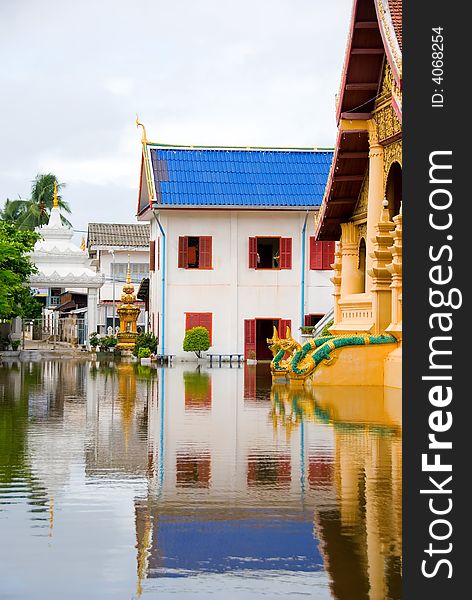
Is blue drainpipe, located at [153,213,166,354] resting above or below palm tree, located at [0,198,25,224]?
below

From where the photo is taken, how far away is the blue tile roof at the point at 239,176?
41719 millimetres

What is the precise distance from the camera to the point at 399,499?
10070 millimetres

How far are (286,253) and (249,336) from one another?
3250 millimetres

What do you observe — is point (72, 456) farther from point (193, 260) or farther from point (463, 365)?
point (193, 260)

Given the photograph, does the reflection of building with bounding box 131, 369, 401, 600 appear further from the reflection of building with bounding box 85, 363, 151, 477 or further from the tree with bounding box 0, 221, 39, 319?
the tree with bounding box 0, 221, 39, 319

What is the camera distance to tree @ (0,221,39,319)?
4116cm

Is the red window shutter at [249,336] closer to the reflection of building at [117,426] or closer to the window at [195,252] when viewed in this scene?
the window at [195,252]

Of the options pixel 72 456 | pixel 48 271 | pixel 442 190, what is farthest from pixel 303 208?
pixel 442 190

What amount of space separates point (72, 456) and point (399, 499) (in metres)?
4.46

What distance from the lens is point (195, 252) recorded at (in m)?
Result: 42.6

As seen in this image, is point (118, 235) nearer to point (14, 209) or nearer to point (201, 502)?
point (14, 209)

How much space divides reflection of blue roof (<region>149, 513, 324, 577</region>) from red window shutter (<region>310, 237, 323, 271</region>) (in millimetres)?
33272

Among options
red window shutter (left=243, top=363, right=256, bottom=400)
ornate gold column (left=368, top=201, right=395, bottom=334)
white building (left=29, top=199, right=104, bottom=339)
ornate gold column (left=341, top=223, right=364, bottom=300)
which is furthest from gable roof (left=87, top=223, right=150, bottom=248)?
ornate gold column (left=368, top=201, right=395, bottom=334)

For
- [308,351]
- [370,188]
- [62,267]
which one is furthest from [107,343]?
[370,188]
